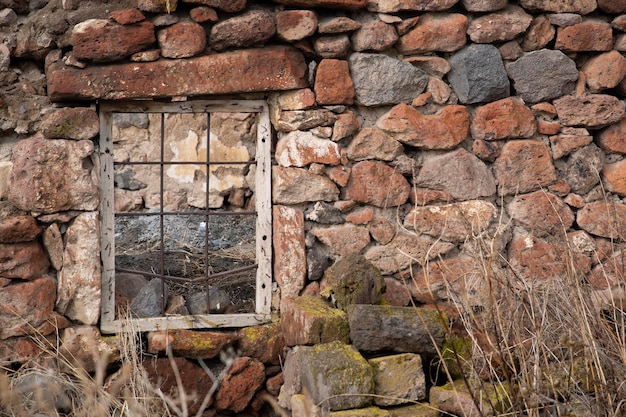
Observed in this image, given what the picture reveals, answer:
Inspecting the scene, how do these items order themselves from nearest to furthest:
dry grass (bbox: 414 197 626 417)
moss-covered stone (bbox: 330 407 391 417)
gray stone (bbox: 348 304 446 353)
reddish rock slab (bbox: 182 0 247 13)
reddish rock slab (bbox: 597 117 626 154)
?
dry grass (bbox: 414 197 626 417) < moss-covered stone (bbox: 330 407 391 417) < gray stone (bbox: 348 304 446 353) < reddish rock slab (bbox: 182 0 247 13) < reddish rock slab (bbox: 597 117 626 154)

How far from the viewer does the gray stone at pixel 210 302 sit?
4.55m

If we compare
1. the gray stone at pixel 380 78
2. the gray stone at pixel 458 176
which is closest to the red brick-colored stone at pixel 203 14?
the gray stone at pixel 380 78

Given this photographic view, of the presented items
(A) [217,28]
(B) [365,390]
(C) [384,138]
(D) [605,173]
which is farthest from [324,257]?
(D) [605,173]

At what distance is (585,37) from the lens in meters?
4.14

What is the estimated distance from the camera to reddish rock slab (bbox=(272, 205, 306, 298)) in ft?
13.2

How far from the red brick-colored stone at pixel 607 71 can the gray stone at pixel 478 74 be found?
20.0 inches

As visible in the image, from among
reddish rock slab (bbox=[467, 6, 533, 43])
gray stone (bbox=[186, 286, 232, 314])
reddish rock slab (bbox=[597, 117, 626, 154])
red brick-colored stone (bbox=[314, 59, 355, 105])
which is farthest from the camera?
gray stone (bbox=[186, 286, 232, 314])

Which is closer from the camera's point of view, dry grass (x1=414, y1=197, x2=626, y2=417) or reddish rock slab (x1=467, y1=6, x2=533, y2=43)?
dry grass (x1=414, y1=197, x2=626, y2=417)

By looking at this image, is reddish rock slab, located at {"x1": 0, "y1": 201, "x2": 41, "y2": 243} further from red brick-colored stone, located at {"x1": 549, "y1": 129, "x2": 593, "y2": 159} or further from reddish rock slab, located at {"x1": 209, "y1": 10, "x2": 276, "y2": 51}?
red brick-colored stone, located at {"x1": 549, "y1": 129, "x2": 593, "y2": 159}

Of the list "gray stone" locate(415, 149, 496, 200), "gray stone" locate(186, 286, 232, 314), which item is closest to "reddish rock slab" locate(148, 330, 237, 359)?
"gray stone" locate(186, 286, 232, 314)

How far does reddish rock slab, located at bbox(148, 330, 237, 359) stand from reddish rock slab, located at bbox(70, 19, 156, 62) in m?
1.50

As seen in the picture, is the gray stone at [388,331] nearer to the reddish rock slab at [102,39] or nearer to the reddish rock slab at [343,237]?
the reddish rock slab at [343,237]

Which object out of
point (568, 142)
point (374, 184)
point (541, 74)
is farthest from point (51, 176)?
point (568, 142)

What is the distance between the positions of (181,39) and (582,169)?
7.64 ft
